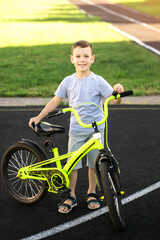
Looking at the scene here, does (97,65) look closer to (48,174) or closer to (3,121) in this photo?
(3,121)

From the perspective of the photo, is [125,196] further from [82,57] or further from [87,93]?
[82,57]

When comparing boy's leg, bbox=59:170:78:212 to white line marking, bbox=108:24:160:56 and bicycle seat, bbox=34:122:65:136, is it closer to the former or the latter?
bicycle seat, bbox=34:122:65:136

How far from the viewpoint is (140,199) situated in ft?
18.1

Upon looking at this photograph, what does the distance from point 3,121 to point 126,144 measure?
8.15 feet

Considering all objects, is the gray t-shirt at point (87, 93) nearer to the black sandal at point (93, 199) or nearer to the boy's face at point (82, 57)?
the boy's face at point (82, 57)

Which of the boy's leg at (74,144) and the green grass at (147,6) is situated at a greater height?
the boy's leg at (74,144)

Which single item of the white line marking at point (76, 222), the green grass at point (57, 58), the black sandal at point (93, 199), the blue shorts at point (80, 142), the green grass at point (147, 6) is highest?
the blue shorts at point (80, 142)

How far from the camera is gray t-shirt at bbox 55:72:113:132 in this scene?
496cm

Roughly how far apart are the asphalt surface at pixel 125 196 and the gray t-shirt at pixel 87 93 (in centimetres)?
99

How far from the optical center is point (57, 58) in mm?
15961

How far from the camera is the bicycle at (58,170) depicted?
458cm

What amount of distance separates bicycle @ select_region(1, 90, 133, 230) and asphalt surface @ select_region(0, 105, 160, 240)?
0.18 m

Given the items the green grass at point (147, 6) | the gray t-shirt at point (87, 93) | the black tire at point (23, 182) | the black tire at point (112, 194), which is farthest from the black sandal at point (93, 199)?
the green grass at point (147, 6)

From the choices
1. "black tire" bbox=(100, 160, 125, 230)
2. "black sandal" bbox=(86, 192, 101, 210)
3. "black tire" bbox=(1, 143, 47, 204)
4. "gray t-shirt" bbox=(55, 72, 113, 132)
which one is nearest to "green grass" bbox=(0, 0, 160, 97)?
"black tire" bbox=(1, 143, 47, 204)
